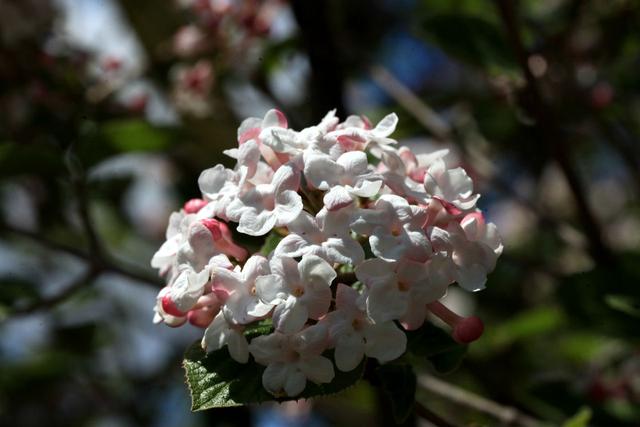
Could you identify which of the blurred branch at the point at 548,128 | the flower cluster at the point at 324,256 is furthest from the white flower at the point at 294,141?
the blurred branch at the point at 548,128

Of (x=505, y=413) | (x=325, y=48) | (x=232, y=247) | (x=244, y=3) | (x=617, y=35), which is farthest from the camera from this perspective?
(x=244, y=3)

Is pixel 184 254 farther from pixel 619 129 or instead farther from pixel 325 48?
pixel 619 129

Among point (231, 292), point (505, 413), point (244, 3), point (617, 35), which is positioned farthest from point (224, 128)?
point (231, 292)

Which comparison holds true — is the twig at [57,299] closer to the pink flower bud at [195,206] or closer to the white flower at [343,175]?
the pink flower bud at [195,206]

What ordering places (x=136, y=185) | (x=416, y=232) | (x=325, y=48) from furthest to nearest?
1. (x=136, y=185)
2. (x=325, y=48)
3. (x=416, y=232)

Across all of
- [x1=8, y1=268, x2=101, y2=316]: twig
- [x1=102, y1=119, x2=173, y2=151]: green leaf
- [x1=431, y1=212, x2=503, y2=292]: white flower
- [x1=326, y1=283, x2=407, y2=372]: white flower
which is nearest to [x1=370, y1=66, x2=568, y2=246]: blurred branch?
[x1=102, y1=119, x2=173, y2=151]: green leaf

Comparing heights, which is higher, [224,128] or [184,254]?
[184,254]

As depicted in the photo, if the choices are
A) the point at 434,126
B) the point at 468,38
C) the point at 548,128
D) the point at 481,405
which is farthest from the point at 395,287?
the point at 434,126
